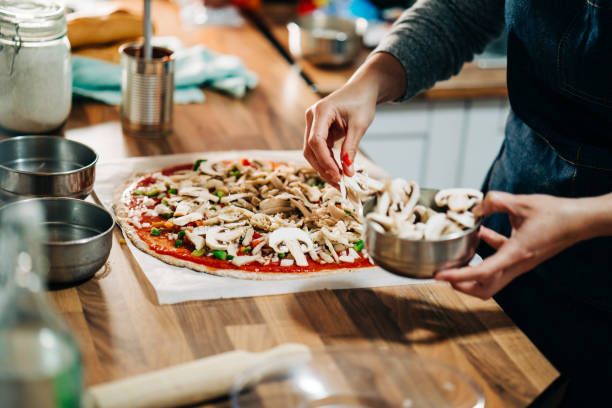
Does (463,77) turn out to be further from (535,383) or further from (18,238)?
(18,238)

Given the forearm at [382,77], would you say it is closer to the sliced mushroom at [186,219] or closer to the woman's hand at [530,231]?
the sliced mushroom at [186,219]

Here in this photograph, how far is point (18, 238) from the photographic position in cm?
71

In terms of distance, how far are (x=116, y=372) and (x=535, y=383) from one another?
0.65 m

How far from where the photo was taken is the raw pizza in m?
1.43

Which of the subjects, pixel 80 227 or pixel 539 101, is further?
pixel 539 101

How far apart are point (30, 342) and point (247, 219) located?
82cm

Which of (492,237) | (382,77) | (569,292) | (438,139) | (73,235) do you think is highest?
(382,77)

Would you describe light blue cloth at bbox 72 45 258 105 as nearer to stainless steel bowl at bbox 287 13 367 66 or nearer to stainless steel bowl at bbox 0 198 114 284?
stainless steel bowl at bbox 287 13 367 66

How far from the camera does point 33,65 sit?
67.9 inches

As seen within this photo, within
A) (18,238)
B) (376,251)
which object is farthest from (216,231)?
(18,238)

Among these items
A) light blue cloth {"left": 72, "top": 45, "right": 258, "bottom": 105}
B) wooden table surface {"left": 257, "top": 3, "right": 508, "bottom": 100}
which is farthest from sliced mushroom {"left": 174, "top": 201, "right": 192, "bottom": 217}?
wooden table surface {"left": 257, "top": 3, "right": 508, "bottom": 100}

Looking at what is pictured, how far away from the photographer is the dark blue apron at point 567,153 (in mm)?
1443

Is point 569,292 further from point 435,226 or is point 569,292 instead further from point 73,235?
point 73,235

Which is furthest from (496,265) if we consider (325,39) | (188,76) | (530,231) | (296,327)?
(325,39)
